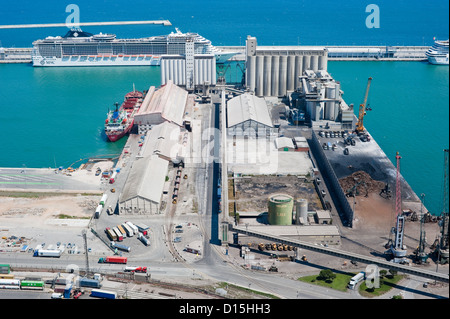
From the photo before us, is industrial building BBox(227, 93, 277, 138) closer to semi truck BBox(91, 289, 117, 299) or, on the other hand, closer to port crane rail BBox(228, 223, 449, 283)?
port crane rail BBox(228, 223, 449, 283)

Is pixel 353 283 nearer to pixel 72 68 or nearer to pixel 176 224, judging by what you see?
pixel 176 224

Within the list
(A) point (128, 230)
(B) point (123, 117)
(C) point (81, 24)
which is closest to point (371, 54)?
(B) point (123, 117)

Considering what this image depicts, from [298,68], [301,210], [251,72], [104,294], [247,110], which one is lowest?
→ [104,294]

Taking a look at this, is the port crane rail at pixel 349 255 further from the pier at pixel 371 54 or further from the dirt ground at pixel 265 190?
the pier at pixel 371 54

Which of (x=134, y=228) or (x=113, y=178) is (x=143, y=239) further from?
(x=113, y=178)

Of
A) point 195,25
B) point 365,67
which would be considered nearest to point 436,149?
point 365,67

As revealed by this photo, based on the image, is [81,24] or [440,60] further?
[81,24]
